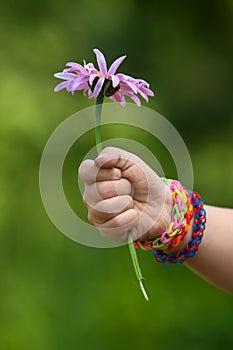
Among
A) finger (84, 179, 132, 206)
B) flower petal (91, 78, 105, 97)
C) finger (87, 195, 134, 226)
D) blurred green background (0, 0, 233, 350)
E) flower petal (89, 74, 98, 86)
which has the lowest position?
blurred green background (0, 0, 233, 350)

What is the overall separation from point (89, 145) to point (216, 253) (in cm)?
117

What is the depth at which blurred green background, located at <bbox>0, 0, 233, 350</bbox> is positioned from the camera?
1.88m

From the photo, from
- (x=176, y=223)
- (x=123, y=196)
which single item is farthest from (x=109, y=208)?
(x=176, y=223)

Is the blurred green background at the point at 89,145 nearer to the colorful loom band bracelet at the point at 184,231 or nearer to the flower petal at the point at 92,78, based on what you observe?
the colorful loom band bracelet at the point at 184,231

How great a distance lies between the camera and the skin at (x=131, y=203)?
801 millimetres

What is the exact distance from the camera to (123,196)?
0.83 metres

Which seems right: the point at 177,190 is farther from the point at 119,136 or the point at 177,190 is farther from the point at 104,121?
the point at 119,136

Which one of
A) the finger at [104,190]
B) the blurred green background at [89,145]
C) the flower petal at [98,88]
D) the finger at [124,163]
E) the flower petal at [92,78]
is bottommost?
the blurred green background at [89,145]

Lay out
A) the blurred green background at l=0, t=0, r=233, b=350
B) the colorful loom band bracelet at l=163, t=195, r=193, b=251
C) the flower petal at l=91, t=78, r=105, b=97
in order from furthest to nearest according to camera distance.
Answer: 1. the blurred green background at l=0, t=0, r=233, b=350
2. the colorful loom band bracelet at l=163, t=195, r=193, b=251
3. the flower petal at l=91, t=78, r=105, b=97

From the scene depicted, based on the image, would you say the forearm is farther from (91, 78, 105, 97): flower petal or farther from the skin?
(91, 78, 105, 97): flower petal

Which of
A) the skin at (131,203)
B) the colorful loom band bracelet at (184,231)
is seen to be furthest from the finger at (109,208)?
the colorful loom band bracelet at (184,231)

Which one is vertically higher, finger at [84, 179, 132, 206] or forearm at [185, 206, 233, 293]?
finger at [84, 179, 132, 206]

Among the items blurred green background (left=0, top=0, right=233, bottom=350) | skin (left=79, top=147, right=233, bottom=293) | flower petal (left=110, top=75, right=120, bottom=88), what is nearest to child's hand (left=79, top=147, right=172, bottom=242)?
skin (left=79, top=147, right=233, bottom=293)

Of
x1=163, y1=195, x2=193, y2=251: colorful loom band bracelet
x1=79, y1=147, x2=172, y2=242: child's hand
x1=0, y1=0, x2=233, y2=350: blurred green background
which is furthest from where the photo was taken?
x1=0, y1=0, x2=233, y2=350: blurred green background
